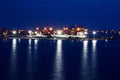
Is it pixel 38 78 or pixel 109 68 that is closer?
pixel 38 78

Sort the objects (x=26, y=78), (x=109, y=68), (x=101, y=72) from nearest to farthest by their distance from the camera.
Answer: (x=26, y=78) → (x=101, y=72) → (x=109, y=68)

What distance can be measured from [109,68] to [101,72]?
61.7 inches

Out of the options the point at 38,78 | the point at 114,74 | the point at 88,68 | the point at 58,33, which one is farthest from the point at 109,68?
the point at 58,33

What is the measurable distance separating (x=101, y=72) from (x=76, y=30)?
172 ft

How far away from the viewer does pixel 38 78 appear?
518 inches

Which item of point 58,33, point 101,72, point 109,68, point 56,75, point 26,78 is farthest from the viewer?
point 58,33

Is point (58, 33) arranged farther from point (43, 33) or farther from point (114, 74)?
point (114, 74)

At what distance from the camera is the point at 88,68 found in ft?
53.9

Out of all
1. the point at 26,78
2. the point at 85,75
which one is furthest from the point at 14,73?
the point at 85,75

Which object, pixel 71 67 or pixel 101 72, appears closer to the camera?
pixel 101 72

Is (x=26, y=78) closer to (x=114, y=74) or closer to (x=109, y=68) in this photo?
(x=114, y=74)

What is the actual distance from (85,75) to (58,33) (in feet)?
174

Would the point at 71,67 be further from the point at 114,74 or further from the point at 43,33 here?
the point at 43,33

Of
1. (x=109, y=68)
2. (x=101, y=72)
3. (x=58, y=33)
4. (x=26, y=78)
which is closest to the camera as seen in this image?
(x=26, y=78)
